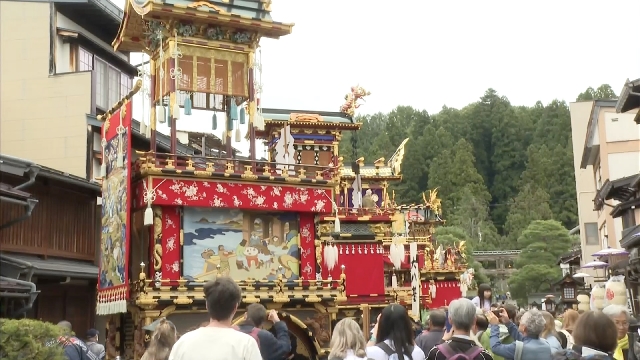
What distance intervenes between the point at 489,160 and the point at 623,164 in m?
55.0

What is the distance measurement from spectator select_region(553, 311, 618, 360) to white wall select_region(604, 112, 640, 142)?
33617mm

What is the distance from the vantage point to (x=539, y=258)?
59.1m

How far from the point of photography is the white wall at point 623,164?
120 ft

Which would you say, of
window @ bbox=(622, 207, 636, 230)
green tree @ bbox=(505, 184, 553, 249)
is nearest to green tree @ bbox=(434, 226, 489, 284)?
green tree @ bbox=(505, 184, 553, 249)

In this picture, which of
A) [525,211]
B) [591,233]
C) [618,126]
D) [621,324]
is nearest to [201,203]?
[621,324]

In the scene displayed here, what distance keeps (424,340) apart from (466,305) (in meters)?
1.95

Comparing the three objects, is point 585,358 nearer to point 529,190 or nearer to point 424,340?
point 424,340

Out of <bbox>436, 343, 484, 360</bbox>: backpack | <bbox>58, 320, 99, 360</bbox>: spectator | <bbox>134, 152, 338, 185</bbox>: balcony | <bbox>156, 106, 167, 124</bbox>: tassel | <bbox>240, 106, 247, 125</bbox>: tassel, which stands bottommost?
<bbox>58, 320, 99, 360</bbox>: spectator

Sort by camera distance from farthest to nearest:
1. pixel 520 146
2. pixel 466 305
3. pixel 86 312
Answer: pixel 520 146
pixel 86 312
pixel 466 305

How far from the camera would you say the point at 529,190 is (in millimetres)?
76938

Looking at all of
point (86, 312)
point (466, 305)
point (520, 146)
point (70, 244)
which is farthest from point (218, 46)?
point (520, 146)

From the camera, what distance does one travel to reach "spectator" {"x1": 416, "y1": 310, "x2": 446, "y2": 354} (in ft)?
28.3

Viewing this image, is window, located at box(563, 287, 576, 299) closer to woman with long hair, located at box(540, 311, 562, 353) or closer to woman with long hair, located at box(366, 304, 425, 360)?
woman with long hair, located at box(540, 311, 562, 353)

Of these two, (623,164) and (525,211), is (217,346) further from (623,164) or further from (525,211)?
(525,211)
